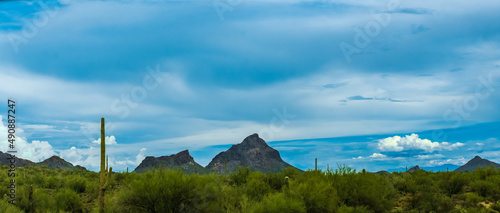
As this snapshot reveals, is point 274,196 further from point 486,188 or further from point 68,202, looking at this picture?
point 486,188

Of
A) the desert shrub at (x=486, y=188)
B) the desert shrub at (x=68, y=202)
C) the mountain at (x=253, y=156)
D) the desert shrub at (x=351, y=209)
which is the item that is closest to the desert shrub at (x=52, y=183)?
the desert shrub at (x=68, y=202)

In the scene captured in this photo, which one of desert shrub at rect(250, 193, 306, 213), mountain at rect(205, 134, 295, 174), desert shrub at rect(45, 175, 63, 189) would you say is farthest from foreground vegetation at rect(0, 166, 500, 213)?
mountain at rect(205, 134, 295, 174)

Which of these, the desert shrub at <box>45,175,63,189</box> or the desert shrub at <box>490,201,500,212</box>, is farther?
the desert shrub at <box>45,175,63,189</box>

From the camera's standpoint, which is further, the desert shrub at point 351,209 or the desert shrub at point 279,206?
the desert shrub at point 351,209

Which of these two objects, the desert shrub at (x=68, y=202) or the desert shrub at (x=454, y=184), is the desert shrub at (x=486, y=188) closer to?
the desert shrub at (x=454, y=184)

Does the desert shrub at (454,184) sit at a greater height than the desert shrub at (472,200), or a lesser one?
greater

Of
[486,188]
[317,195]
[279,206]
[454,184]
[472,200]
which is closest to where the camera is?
[279,206]

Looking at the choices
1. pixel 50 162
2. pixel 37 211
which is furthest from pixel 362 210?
pixel 50 162

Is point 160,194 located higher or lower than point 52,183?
higher

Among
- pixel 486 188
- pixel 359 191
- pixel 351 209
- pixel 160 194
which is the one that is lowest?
pixel 351 209

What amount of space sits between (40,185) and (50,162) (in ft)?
293

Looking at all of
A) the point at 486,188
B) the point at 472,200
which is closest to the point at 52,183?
the point at 472,200

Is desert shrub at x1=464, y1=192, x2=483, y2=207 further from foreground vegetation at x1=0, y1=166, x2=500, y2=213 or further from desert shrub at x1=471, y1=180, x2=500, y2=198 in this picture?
desert shrub at x1=471, y1=180, x2=500, y2=198

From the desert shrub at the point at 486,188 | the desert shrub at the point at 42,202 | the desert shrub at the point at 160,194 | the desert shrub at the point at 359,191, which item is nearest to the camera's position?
the desert shrub at the point at 160,194
